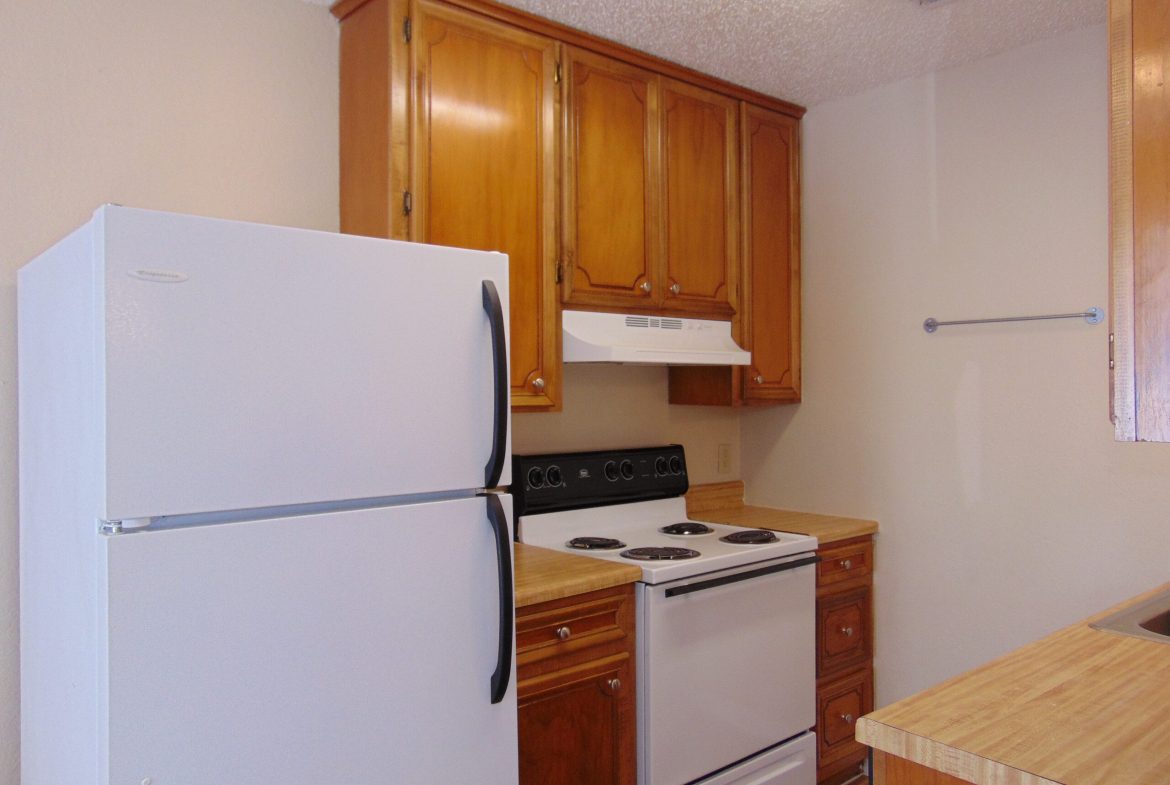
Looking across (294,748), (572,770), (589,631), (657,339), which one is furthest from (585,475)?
(294,748)

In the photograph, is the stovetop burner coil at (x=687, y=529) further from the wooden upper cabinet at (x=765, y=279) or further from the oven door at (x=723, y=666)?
the wooden upper cabinet at (x=765, y=279)

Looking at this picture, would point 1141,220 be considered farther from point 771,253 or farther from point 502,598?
point 771,253

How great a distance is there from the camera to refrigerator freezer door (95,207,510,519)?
46.3 inches

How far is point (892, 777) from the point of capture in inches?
46.7

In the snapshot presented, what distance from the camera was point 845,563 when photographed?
272cm

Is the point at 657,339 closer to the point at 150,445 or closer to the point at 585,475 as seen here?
the point at 585,475

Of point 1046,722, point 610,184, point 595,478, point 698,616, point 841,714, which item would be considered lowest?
point 841,714

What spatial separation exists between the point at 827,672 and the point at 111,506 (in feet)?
7.20

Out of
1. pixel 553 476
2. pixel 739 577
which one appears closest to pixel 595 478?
pixel 553 476

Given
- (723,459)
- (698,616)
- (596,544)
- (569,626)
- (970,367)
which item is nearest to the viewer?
(569,626)

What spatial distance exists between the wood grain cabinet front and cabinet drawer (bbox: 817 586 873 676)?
116 centimetres

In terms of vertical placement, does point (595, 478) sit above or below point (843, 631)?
above

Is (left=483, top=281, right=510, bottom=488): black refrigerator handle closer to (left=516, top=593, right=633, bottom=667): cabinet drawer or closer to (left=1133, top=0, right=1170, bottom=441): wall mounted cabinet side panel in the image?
(left=516, top=593, right=633, bottom=667): cabinet drawer

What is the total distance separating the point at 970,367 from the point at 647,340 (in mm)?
1033
